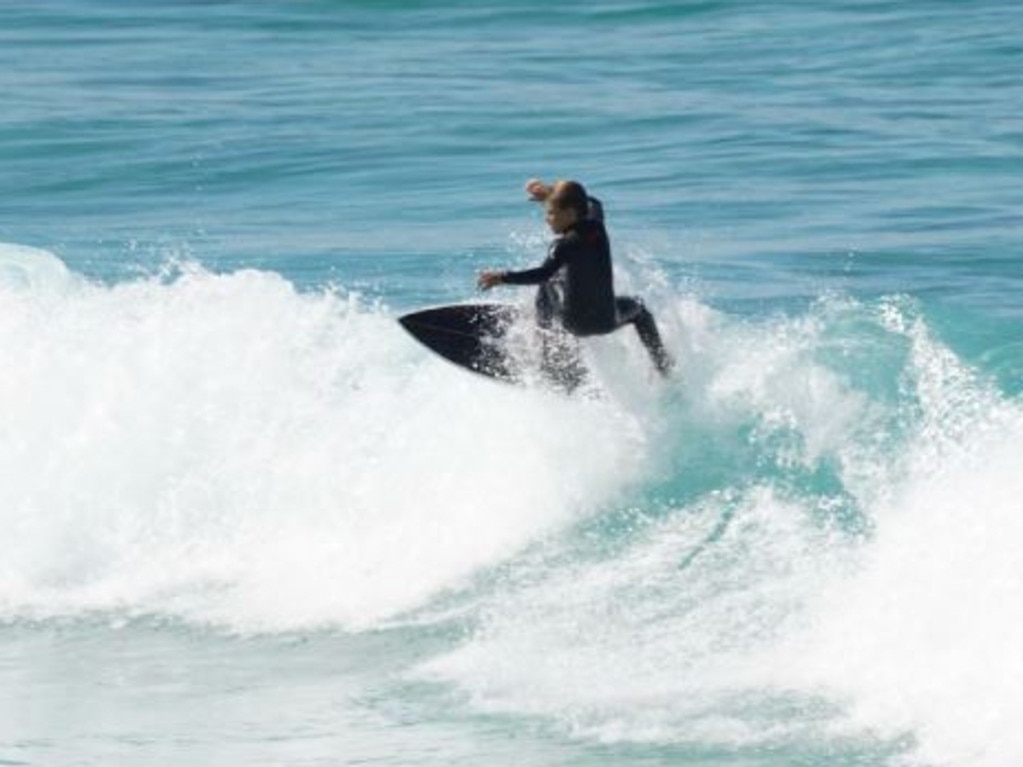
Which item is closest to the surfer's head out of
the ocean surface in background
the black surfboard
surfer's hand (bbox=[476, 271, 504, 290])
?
surfer's hand (bbox=[476, 271, 504, 290])

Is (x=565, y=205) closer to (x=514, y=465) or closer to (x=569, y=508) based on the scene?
(x=569, y=508)

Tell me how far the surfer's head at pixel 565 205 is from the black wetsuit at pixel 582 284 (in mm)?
36

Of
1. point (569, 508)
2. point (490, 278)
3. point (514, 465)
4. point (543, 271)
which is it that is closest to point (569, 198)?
point (543, 271)

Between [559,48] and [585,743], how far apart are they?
19083 mm

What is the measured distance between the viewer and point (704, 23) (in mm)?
29766

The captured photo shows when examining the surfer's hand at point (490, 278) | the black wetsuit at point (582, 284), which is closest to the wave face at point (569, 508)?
the black wetsuit at point (582, 284)

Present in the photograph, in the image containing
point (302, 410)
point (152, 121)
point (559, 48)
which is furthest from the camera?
point (559, 48)

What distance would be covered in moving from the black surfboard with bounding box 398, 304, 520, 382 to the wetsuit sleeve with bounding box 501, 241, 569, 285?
3.09ft

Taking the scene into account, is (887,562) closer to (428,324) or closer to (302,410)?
(428,324)

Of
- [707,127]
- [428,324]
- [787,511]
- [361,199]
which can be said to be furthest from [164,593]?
[707,127]

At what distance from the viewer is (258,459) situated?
14750mm

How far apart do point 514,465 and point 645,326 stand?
46.8 inches

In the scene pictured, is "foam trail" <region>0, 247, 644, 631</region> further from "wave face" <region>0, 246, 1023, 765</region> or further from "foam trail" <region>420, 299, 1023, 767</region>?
"foam trail" <region>420, 299, 1023, 767</region>

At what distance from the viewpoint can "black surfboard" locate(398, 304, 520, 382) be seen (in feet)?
43.8
